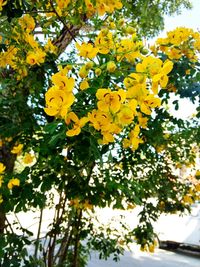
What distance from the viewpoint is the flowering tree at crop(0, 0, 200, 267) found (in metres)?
0.54

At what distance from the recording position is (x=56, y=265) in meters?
1.93

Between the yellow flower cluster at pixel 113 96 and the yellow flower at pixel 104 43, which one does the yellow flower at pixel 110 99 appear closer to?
the yellow flower cluster at pixel 113 96

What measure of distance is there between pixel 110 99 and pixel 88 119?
64mm

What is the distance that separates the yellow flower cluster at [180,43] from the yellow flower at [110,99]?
0.75m

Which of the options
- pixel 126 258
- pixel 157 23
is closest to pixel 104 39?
pixel 157 23

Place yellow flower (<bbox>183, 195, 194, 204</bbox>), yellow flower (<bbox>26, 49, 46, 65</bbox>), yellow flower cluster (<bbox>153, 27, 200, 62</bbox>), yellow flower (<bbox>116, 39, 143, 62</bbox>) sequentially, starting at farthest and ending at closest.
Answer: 1. yellow flower (<bbox>183, 195, 194, 204</bbox>)
2. yellow flower cluster (<bbox>153, 27, 200, 62</bbox>)
3. yellow flower (<bbox>26, 49, 46, 65</bbox>)
4. yellow flower (<bbox>116, 39, 143, 62</bbox>)

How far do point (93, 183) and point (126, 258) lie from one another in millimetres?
2783

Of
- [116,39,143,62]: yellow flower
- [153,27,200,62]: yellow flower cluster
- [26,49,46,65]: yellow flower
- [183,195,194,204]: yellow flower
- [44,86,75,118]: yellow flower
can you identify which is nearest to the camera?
[44,86,75,118]: yellow flower

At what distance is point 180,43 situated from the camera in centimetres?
116

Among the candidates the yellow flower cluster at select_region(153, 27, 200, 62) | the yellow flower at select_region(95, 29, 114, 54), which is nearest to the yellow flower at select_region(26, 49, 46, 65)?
the yellow flower at select_region(95, 29, 114, 54)

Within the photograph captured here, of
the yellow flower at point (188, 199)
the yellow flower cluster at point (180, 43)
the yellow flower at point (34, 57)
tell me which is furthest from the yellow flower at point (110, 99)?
the yellow flower at point (188, 199)

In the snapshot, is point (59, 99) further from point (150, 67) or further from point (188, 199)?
point (188, 199)

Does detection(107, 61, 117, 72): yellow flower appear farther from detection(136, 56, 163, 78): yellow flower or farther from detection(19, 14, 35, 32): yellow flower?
detection(19, 14, 35, 32): yellow flower

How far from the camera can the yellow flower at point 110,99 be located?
0.49 meters
